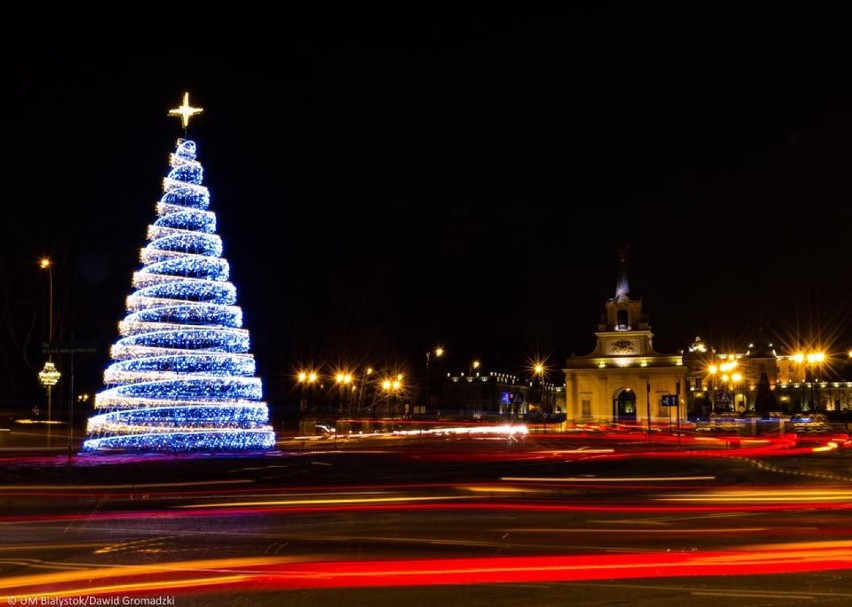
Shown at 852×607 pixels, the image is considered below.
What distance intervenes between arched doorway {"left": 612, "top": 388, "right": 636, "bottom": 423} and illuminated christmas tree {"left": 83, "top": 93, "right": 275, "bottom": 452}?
3375 inches

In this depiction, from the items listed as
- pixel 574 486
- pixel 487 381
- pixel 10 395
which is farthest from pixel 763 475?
pixel 487 381

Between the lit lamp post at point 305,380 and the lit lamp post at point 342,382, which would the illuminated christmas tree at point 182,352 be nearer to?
the lit lamp post at point 305,380

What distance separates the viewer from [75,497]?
17531 millimetres

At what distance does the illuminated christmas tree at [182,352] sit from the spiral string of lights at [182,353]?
0.12ft

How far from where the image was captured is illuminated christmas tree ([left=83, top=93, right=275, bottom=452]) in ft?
94.2

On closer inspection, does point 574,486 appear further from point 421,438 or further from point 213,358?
point 421,438

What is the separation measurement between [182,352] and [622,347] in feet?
295

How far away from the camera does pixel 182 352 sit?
29000 millimetres

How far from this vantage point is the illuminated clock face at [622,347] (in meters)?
111

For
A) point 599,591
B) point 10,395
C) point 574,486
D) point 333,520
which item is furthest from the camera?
point 10,395

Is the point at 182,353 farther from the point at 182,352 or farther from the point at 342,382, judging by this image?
the point at 342,382

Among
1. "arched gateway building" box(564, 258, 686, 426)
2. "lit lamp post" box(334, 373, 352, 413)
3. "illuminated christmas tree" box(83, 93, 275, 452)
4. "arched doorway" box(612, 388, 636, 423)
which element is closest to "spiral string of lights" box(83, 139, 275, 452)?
"illuminated christmas tree" box(83, 93, 275, 452)

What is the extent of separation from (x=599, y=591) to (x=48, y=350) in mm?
18765

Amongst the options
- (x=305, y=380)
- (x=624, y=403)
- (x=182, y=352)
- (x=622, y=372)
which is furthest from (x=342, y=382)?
(x=624, y=403)
